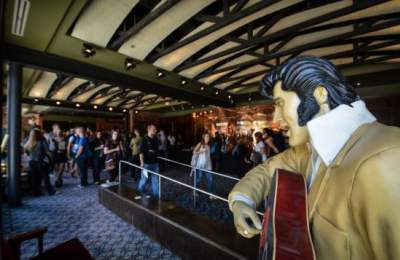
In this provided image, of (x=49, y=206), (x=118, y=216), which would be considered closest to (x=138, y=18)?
(x=118, y=216)

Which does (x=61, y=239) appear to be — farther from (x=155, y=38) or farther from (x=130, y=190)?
(x=155, y=38)

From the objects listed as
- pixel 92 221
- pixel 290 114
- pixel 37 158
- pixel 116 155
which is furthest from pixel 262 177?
pixel 116 155

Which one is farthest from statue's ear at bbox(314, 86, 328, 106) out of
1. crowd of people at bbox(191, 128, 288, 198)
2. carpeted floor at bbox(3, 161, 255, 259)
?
crowd of people at bbox(191, 128, 288, 198)

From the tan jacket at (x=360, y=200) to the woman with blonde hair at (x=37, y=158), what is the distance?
5.85 metres

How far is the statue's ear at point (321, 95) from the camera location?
678 mm

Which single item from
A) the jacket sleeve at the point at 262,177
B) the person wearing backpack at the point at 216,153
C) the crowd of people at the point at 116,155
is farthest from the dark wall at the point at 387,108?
the jacket sleeve at the point at 262,177

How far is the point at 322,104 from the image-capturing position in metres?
0.68

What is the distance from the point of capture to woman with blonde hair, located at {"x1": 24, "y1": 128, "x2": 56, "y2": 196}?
16.2 feet

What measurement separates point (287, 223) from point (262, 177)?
288mm

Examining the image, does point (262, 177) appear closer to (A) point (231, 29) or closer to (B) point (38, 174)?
(A) point (231, 29)

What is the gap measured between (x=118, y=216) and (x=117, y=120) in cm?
1537

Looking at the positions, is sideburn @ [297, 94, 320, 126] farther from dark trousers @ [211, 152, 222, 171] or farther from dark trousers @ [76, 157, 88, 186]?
dark trousers @ [211, 152, 222, 171]

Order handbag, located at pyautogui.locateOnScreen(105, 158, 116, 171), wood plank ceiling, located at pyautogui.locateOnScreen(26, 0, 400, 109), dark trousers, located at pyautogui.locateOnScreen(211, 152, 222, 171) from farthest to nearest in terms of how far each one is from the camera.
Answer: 1. dark trousers, located at pyautogui.locateOnScreen(211, 152, 222, 171)
2. handbag, located at pyautogui.locateOnScreen(105, 158, 116, 171)
3. wood plank ceiling, located at pyautogui.locateOnScreen(26, 0, 400, 109)

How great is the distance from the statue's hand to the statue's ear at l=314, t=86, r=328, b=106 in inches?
17.0
